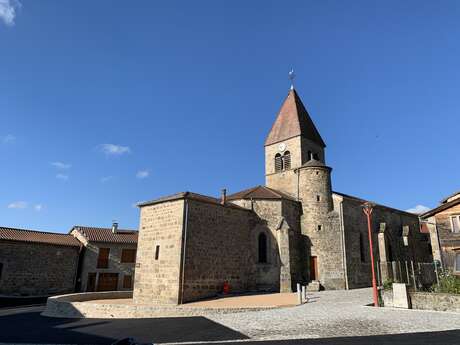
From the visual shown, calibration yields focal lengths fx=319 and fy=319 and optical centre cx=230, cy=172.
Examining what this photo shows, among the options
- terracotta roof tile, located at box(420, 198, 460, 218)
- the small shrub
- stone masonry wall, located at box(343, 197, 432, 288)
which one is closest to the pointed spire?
stone masonry wall, located at box(343, 197, 432, 288)

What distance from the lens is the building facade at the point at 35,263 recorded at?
908 inches

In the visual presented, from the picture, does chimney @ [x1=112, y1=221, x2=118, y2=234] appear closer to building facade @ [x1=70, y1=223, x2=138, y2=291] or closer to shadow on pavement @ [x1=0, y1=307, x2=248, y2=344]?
building facade @ [x1=70, y1=223, x2=138, y2=291]

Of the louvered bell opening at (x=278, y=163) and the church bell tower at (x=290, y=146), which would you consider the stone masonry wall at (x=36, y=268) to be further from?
the louvered bell opening at (x=278, y=163)

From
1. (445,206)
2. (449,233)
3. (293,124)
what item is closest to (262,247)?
(449,233)

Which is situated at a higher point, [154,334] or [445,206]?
[445,206]

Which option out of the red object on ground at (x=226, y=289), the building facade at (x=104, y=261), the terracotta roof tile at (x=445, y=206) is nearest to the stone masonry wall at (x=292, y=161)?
the terracotta roof tile at (x=445, y=206)

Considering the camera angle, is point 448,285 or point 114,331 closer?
point 114,331

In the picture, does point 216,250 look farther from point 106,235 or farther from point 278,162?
point 106,235

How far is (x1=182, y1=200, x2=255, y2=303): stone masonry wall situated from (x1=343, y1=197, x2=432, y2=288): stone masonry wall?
6.91 m

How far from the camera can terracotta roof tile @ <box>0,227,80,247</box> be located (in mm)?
24406

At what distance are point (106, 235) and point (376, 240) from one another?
76.4ft

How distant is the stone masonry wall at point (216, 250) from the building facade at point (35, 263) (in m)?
15.3

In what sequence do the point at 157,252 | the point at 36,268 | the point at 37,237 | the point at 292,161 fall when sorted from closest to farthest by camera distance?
the point at 157,252
the point at 36,268
the point at 37,237
the point at 292,161

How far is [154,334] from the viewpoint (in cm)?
895
